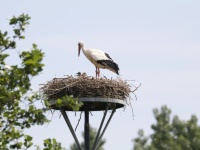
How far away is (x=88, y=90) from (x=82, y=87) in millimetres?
141

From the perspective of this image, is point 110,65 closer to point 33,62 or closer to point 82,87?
point 82,87

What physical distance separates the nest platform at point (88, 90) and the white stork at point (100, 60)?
149 cm

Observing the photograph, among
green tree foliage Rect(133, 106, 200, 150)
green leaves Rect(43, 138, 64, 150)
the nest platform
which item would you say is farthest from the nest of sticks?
green tree foliage Rect(133, 106, 200, 150)

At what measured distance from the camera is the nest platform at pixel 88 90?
1658 cm

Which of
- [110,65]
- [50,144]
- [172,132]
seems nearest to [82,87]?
[110,65]

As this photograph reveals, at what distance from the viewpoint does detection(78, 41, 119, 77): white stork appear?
1883cm

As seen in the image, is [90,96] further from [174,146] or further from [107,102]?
[174,146]

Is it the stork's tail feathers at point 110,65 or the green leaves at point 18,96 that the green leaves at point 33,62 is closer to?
the green leaves at point 18,96

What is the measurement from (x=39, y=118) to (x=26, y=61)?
2.62ft

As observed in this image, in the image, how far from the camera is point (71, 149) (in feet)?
169

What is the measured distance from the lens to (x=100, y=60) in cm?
1902

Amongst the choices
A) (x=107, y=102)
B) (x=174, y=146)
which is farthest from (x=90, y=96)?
(x=174, y=146)

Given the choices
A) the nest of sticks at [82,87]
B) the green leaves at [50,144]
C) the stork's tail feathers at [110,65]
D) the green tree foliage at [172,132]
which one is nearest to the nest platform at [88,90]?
the nest of sticks at [82,87]

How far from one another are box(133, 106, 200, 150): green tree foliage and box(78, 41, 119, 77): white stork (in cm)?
2342
